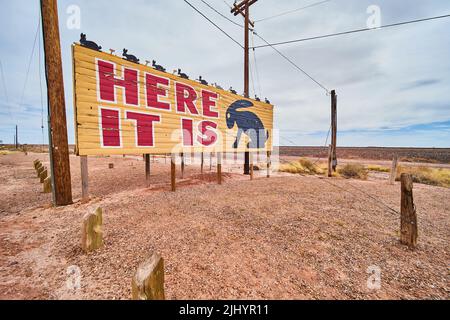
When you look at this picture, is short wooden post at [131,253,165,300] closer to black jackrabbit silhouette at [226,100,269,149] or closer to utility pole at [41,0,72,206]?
utility pole at [41,0,72,206]

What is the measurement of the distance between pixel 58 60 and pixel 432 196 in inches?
577

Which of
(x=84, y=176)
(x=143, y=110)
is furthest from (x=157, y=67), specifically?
(x=84, y=176)

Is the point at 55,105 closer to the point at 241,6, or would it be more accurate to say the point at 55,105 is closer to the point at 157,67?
the point at 157,67

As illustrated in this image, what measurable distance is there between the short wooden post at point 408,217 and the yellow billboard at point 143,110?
7806 millimetres

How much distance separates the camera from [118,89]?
6.87 metres

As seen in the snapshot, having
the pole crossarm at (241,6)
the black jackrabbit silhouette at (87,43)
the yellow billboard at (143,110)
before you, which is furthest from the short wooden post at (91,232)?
the pole crossarm at (241,6)

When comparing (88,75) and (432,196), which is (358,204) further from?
(88,75)

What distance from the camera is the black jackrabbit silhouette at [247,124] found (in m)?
11.9

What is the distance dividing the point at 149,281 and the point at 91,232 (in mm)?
2388

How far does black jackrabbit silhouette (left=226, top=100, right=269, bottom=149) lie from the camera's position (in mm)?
11914

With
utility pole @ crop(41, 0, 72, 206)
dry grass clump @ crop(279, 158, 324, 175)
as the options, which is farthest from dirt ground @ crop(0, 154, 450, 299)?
dry grass clump @ crop(279, 158, 324, 175)

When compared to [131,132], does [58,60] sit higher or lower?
higher

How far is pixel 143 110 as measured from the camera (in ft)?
24.9
